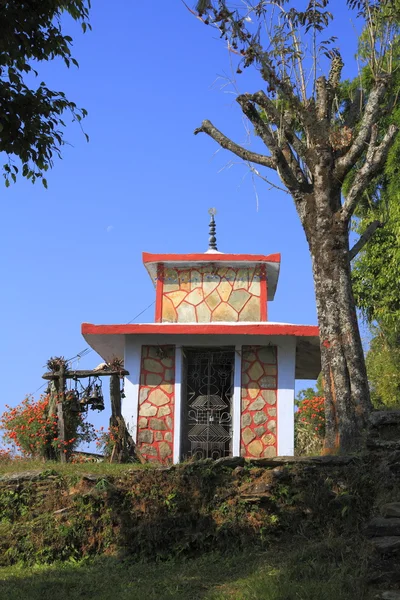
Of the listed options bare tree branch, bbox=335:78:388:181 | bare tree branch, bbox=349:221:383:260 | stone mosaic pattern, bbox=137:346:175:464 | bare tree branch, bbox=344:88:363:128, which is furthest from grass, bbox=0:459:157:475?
bare tree branch, bbox=344:88:363:128

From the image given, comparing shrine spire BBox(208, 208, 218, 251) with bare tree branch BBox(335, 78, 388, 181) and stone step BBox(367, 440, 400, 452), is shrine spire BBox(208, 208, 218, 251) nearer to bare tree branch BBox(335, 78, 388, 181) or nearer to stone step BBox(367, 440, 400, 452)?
bare tree branch BBox(335, 78, 388, 181)

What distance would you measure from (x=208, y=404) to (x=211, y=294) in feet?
7.92

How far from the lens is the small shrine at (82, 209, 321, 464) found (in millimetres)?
14539

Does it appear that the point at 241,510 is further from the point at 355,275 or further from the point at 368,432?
the point at 355,275

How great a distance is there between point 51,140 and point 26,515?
478 cm

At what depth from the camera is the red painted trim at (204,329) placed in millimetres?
14188

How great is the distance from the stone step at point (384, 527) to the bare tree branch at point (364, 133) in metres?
7.06

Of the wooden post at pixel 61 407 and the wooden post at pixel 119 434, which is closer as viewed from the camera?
the wooden post at pixel 119 434

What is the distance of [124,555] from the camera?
856 cm

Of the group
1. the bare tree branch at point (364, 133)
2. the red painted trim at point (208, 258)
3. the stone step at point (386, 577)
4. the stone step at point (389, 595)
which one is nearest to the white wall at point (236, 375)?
the red painted trim at point (208, 258)

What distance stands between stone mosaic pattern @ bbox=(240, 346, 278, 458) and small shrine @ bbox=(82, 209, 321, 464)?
0.02 metres

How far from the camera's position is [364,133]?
12.6 m

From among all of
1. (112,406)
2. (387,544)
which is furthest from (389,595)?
(112,406)

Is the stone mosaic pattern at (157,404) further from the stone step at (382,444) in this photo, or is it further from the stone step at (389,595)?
A: the stone step at (389,595)
